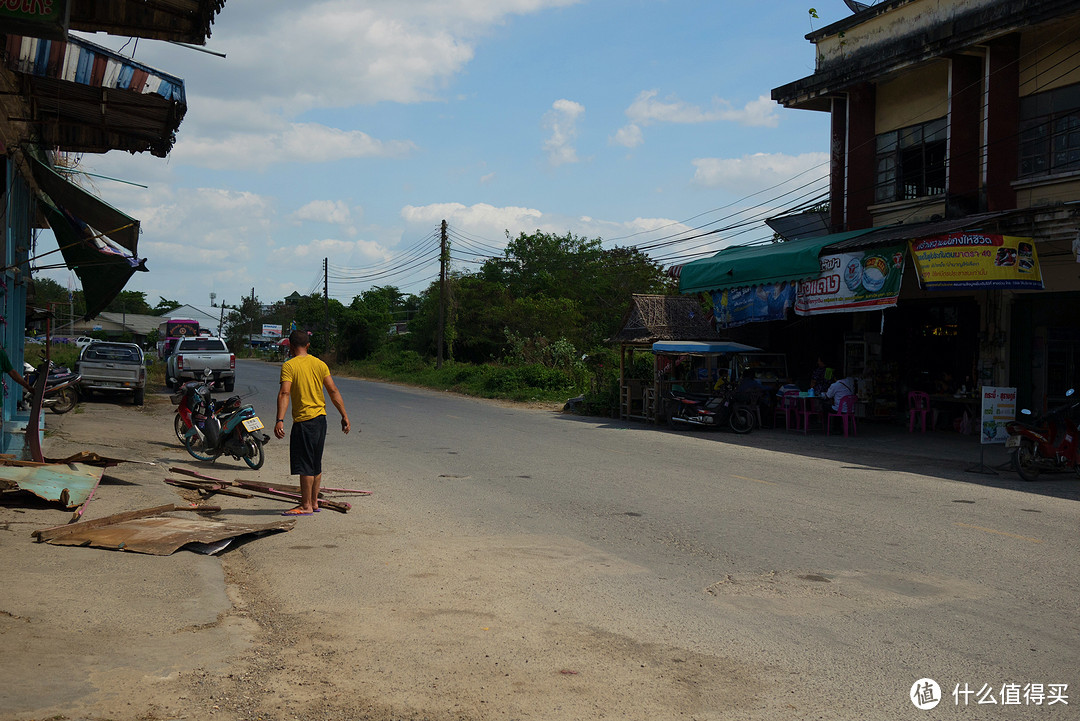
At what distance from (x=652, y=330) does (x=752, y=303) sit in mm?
2796

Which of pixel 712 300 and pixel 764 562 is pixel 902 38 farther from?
pixel 764 562

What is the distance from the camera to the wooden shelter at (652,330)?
22.2 meters

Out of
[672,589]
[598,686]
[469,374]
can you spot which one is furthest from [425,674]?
[469,374]

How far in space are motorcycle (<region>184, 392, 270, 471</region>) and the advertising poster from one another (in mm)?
11167

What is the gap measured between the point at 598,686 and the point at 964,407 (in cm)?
1780

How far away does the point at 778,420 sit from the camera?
22.0 meters

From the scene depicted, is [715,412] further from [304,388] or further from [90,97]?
[90,97]

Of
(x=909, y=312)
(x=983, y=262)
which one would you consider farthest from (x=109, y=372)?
(x=983, y=262)

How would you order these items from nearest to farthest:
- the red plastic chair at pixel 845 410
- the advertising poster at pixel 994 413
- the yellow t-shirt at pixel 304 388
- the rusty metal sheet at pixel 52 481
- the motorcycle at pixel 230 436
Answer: the rusty metal sheet at pixel 52 481
the yellow t-shirt at pixel 304 388
the motorcycle at pixel 230 436
the advertising poster at pixel 994 413
the red plastic chair at pixel 845 410

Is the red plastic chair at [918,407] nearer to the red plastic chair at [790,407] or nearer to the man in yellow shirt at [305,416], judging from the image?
the red plastic chair at [790,407]

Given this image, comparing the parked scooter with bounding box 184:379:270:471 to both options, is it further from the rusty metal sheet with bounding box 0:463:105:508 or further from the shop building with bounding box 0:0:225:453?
the rusty metal sheet with bounding box 0:463:105:508

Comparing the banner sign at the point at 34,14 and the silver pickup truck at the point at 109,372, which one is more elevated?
the banner sign at the point at 34,14

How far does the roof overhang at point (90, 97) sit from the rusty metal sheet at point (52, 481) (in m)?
4.20

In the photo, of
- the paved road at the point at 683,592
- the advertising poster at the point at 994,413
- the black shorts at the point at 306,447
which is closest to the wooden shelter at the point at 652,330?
the advertising poster at the point at 994,413
